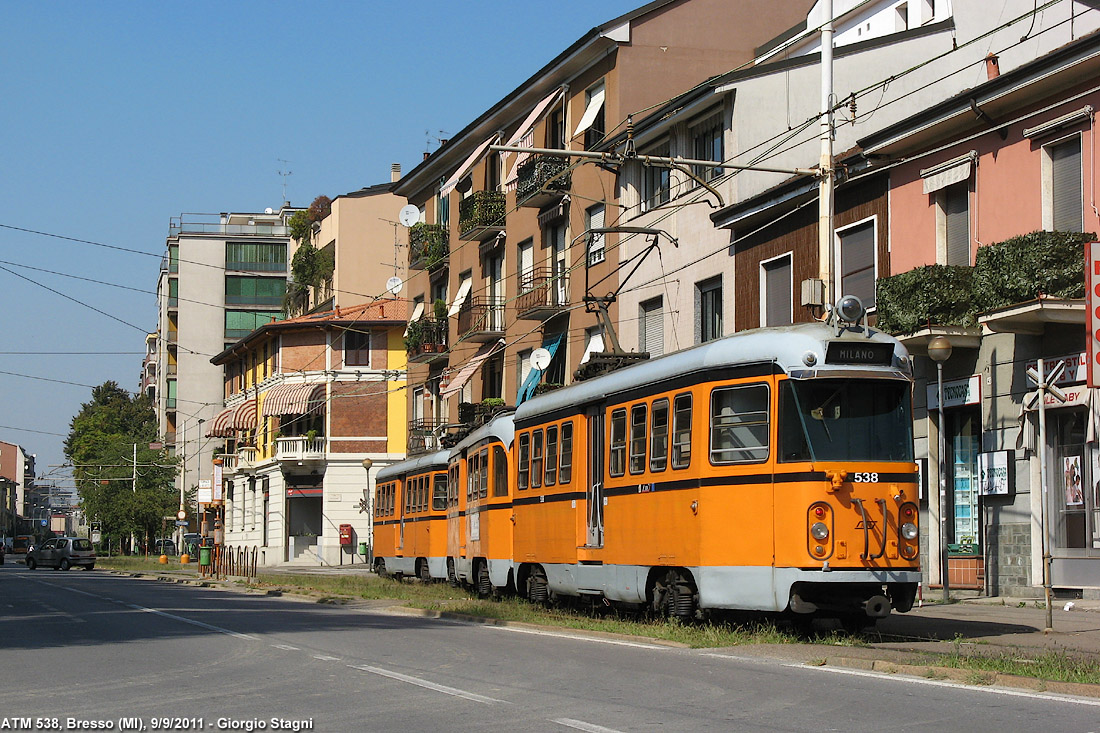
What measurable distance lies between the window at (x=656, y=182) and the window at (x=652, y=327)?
2515 mm

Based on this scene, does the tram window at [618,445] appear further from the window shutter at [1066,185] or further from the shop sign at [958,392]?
the window shutter at [1066,185]

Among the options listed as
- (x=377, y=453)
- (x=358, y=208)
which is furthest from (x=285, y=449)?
(x=358, y=208)

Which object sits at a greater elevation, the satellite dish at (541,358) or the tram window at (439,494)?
the satellite dish at (541,358)

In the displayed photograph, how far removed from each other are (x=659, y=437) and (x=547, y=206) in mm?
25616

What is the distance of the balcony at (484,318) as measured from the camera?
4609 centimetres

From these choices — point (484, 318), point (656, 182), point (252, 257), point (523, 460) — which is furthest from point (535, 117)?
point (252, 257)

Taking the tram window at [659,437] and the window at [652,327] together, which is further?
the window at [652,327]

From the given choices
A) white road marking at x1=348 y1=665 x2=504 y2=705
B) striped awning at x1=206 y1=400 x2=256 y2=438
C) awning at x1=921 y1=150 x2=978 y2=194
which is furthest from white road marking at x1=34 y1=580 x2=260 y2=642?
striped awning at x1=206 y1=400 x2=256 y2=438

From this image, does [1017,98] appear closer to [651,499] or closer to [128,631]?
[651,499]

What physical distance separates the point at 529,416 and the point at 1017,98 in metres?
9.14

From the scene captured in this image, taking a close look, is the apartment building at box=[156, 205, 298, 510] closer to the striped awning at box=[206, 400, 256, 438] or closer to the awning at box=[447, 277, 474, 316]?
the striped awning at box=[206, 400, 256, 438]

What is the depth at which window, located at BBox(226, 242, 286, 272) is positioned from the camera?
10562 cm

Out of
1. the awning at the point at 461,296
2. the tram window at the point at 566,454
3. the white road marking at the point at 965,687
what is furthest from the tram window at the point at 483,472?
the awning at the point at 461,296

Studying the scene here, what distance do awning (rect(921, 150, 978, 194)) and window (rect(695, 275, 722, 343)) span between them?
860cm
